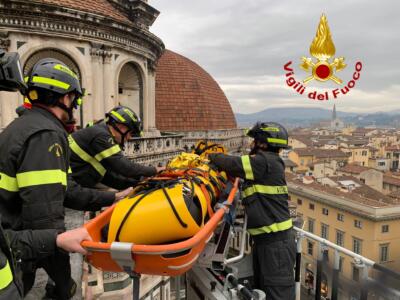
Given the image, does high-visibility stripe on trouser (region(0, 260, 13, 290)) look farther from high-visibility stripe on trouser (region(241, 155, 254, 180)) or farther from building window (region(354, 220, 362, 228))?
building window (region(354, 220, 362, 228))

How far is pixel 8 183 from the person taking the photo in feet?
7.09

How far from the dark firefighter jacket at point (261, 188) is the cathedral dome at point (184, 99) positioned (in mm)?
25367

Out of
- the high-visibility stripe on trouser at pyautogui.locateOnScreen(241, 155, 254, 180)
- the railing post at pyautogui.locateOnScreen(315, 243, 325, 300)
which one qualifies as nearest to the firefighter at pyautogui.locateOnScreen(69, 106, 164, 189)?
the high-visibility stripe on trouser at pyautogui.locateOnScreen(241, 155, 254, 180)

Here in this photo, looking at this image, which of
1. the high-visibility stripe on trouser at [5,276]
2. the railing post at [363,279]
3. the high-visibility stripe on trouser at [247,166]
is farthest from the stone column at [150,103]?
the high-visibility stripe on trouser at [5,276]

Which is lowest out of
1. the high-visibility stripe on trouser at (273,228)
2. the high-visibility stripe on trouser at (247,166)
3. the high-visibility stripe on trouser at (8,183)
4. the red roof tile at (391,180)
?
the red roof tile at (391,180)

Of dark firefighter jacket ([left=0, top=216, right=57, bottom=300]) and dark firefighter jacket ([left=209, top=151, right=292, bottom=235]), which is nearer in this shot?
dark firefighter jacket ([left=0, top=216, right=57, bottom=300])

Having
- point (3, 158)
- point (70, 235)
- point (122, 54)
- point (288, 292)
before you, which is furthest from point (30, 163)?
point (122, 54)

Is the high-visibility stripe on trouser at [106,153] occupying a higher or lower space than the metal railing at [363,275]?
higher

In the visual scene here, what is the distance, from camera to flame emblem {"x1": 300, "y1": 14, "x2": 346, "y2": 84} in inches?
349

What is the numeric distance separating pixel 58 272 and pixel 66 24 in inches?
412

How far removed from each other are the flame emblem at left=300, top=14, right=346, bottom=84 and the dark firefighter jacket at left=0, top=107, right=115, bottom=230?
25.8ft

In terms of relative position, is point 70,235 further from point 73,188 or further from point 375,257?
point 375,257

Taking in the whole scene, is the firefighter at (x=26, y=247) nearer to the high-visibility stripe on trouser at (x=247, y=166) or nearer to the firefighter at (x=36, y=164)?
the firefighter at (x=36, y=164)

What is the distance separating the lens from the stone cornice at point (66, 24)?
399 inches
